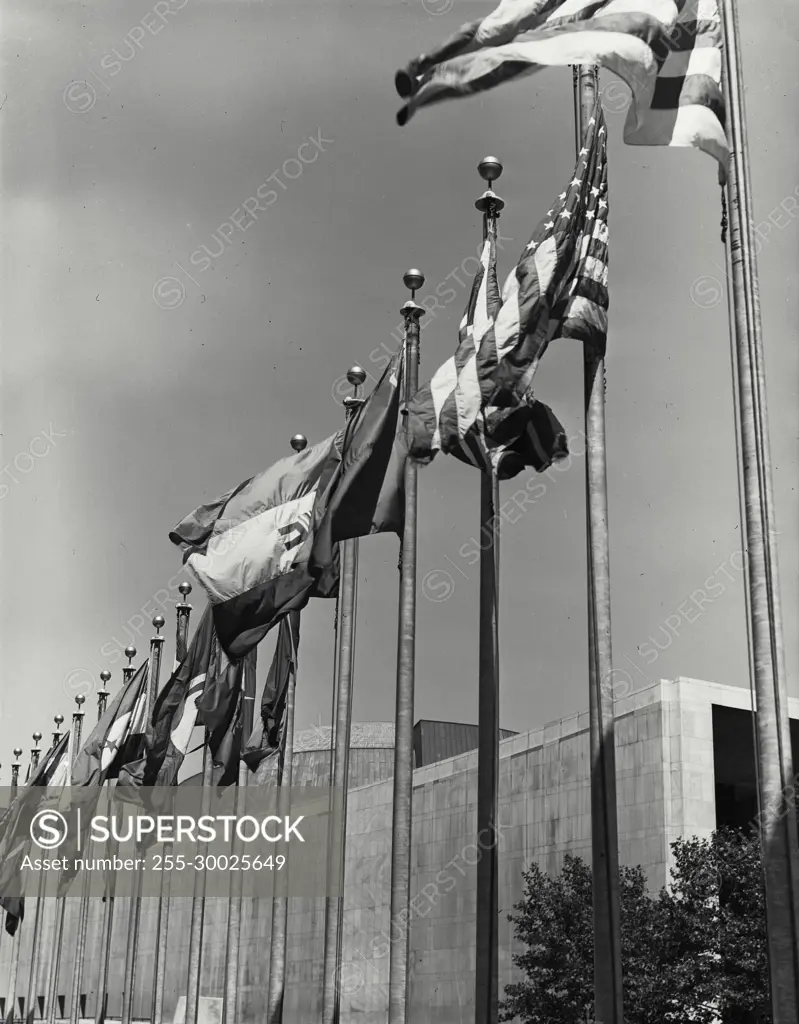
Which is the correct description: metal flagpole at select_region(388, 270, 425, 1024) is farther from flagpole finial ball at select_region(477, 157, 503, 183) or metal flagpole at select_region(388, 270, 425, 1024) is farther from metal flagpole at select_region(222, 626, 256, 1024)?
metal flagpole at select_region(222, 626, 256, 1024)

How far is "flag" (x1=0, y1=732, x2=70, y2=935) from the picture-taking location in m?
37.1

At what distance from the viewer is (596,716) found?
35.5 feet

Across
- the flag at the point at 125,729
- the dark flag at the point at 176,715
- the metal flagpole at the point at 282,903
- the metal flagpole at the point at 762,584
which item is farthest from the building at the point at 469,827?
the metal flagpole at the point at 762,584

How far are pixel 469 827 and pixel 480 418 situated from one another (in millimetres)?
43095

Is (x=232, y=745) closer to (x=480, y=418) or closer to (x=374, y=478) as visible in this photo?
(x=374, y=478)

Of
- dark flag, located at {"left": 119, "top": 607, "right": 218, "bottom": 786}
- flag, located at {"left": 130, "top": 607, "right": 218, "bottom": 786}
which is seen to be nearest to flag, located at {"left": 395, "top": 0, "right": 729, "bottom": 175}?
dark flag, located at {"left": 119, "top": 607, "right": 218, "bottom": 786}

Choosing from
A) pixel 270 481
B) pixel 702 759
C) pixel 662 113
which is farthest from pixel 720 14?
pixel 702 759

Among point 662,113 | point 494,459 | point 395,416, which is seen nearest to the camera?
point 662,113

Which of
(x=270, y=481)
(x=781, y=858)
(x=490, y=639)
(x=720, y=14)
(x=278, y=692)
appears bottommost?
(x=781, y=858)

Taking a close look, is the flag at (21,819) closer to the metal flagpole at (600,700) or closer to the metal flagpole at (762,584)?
the metal flagpole at (600,700)

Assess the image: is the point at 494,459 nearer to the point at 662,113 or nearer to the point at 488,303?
the point at 488,303

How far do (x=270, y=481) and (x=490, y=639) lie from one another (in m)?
5.69

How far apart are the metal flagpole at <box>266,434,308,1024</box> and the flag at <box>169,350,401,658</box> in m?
3.49

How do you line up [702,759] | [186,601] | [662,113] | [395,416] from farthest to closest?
[702,759], [186,601], [395,416], [662,113]
